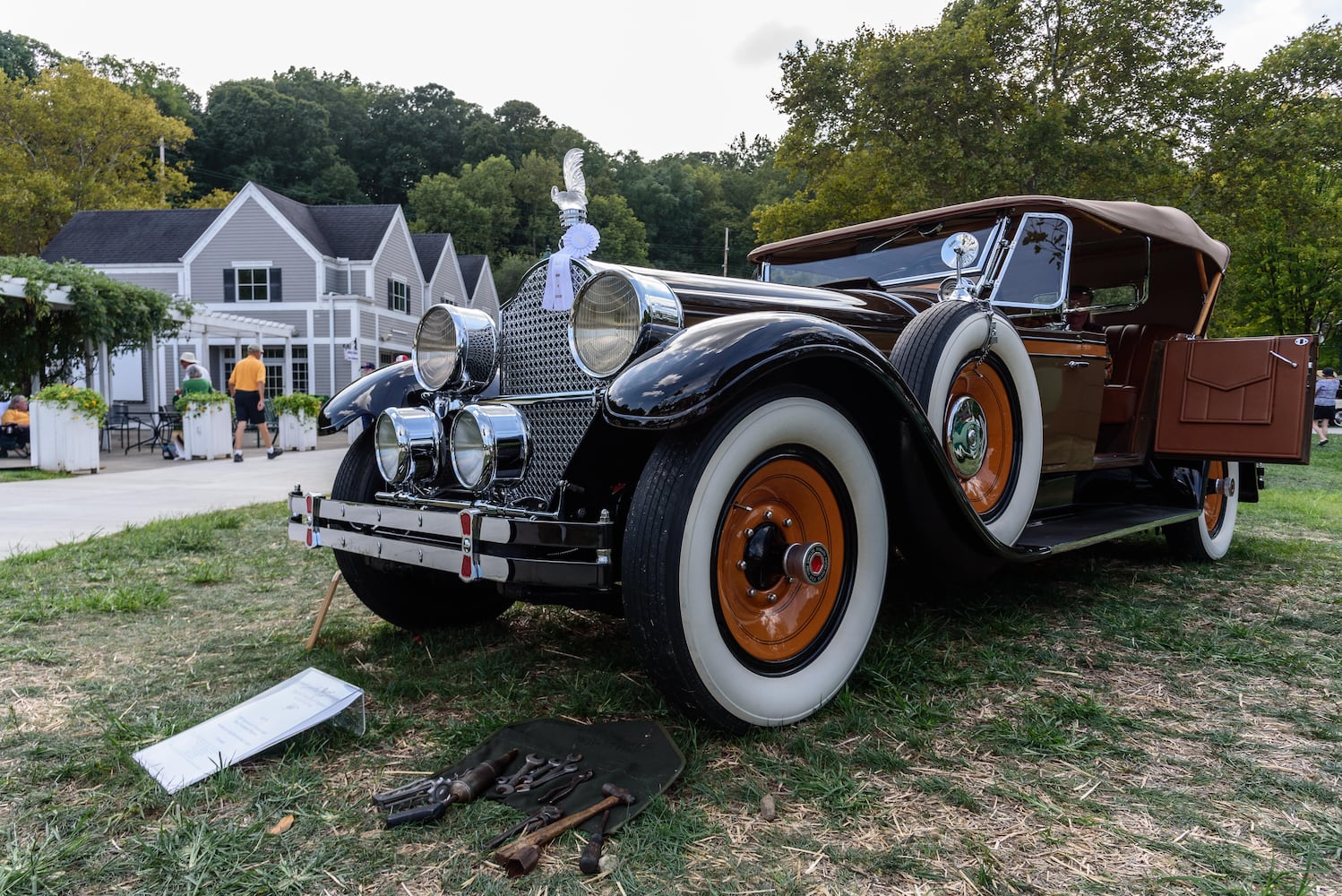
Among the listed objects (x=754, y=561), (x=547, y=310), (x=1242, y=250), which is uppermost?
(x=1242, y=250)

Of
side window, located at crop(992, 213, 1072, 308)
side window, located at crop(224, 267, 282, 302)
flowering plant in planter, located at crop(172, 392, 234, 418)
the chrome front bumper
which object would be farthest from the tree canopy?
side window, located at crop(224, 267, 282, 302)

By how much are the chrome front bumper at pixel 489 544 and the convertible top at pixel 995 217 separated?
96.1 inches

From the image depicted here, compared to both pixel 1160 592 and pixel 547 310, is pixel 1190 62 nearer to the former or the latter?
pixel 1160 592

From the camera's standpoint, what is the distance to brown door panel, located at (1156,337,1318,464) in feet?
12.7

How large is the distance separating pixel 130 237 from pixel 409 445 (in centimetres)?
2937

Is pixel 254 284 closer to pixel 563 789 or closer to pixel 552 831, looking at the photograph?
pixel 563 789

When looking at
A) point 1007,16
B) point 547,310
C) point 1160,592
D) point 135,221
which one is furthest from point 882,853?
point 135,221

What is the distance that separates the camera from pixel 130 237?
26.2m

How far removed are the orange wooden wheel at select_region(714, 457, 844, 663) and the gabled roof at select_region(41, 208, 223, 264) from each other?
1104 inches

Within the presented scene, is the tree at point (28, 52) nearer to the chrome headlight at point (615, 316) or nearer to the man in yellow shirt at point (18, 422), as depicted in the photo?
the man in yellow shirt at point (18, 422)

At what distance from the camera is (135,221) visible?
87.2 ft

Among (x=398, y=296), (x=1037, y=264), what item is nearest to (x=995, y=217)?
(x=1037, y=264)

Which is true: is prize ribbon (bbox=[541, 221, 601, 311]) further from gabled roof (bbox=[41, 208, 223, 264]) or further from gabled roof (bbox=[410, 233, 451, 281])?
gabled roof (bbox=[410, 233, 451, 281])

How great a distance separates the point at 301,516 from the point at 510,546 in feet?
3.10
